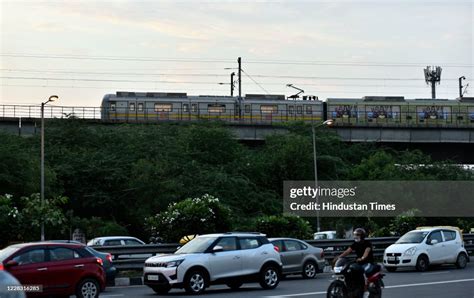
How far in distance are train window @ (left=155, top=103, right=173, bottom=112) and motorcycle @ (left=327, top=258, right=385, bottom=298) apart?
56.6 metres

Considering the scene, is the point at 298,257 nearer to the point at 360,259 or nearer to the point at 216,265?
the point at 216,265

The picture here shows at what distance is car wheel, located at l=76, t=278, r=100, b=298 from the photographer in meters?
18.6

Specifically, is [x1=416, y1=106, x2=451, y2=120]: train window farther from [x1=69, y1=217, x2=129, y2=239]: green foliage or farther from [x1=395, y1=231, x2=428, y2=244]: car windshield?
[x1=395, y1=231, x2=428, y2=244]: car windshield

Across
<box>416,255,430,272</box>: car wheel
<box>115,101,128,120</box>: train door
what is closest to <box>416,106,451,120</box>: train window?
<box>115,101,128,120</box>: train door

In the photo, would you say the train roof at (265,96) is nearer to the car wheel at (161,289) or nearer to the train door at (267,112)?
the train door at (267,112)

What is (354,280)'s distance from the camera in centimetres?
1556

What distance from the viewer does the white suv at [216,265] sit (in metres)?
21.0

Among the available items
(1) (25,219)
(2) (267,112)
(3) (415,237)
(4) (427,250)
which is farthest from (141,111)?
(4) (427,250)

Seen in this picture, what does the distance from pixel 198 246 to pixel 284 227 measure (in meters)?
14.0

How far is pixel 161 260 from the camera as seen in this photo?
21.2 metres

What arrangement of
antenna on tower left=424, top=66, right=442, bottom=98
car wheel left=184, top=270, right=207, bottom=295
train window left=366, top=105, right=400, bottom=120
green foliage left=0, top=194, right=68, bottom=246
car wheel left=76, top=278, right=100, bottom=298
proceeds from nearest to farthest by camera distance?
Answer: car wheel left=76, top=278, right=100, bottom=298
car wheel left=184, top=270, right=207, bottom=295
green foliage left=0, top=194, right=68, bottom=246
train window left=366, top=105, right=400, bottom=120
antenna on tower left=424, top=66, right=442, bottom=98

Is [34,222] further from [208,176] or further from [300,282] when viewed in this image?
[208,176]

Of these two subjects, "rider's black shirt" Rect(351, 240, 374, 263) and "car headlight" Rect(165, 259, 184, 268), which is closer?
"rider's black shirt" Rect(351, 240, 374, 263)

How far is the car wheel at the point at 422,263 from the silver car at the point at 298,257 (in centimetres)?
391
